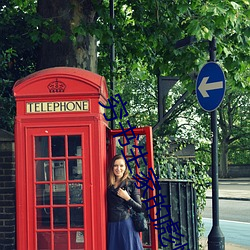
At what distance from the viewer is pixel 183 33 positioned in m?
9.44

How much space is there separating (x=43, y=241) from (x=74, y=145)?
41.9 inches

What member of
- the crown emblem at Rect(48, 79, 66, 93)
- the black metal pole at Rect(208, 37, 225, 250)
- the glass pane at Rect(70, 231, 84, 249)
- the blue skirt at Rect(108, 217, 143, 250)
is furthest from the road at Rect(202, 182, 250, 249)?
the crown emblem at Rect(48, 79, 66, 93)

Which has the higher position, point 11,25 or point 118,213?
point 11,25

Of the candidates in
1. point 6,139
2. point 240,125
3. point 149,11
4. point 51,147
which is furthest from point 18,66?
point 240,125

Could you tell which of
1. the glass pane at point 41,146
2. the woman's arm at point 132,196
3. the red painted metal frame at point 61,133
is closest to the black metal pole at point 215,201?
the woman's arm at point 132,196

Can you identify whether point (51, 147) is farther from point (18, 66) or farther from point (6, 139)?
point (18, 66)

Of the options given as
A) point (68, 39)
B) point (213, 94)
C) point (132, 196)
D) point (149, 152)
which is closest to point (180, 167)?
point (213, 94)

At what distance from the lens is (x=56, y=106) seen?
5723 millimetres

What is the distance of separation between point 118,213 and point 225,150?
45232mm

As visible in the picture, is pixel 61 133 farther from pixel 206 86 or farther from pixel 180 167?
pixel 180 167

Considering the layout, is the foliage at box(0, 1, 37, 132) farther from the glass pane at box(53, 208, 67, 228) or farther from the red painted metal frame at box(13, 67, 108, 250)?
the glass pane at box(53, 208, 67, 228)

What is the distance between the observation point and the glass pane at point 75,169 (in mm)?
5680

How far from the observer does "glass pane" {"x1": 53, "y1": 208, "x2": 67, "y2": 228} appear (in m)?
5.73

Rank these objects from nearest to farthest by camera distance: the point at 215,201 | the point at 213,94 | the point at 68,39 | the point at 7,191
Answer: the point at 7,191, the point at 213,94, the point at 215,201, the point at 68,39
